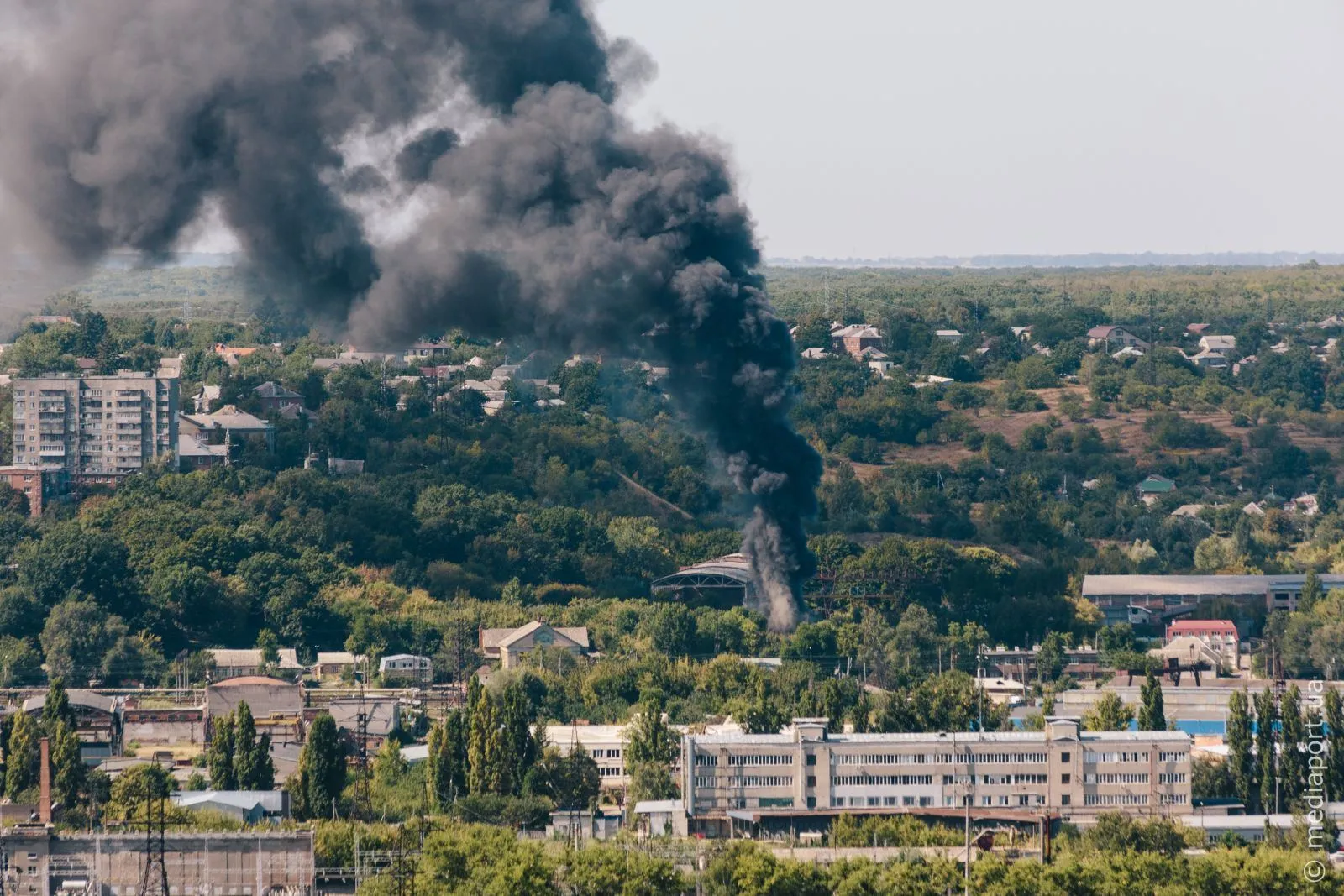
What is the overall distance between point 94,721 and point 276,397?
137 feet

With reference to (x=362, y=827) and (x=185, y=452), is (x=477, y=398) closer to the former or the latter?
(x=185, y=452)

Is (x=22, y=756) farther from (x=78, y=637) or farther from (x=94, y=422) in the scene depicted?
(x=94, y=422)

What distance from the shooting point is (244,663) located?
238ft

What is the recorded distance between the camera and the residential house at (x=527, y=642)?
72.1 metres

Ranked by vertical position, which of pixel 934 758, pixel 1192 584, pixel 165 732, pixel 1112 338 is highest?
pixel 1112 338

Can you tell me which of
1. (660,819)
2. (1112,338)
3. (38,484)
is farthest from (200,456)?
(1112,338)

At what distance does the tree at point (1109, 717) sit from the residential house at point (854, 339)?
65.3 metres

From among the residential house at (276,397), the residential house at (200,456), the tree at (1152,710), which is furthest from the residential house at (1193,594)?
the residential house at (276,397)

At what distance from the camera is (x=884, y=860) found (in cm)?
5025

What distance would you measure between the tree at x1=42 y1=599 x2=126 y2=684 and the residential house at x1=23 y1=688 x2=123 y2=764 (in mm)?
4565

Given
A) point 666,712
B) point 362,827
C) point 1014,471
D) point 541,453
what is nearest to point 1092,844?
point 362,827

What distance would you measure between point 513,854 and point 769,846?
7057 millimetres

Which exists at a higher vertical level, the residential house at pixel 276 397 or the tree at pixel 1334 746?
the residential house at pixel 276 397

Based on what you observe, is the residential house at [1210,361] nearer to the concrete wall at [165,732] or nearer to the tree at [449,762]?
the concrete wall at [165,732]
